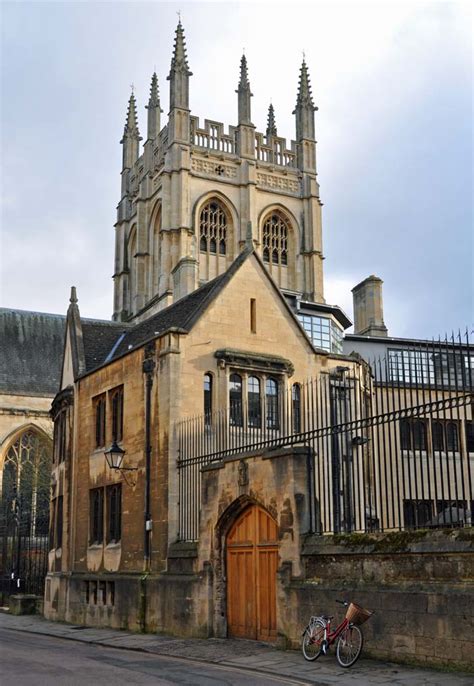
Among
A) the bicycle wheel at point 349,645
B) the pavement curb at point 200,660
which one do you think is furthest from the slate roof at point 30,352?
the bicycle wheel at point 349,645

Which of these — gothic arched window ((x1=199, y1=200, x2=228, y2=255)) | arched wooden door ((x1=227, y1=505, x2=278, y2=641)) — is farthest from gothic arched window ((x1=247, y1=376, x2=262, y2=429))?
gothic arched window ((x1=199, y1=200, x2=228, y2=255))

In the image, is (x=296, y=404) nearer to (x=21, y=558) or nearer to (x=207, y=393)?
(x=207, y=393)

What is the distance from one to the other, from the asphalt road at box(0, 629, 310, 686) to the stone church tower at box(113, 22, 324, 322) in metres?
57.4

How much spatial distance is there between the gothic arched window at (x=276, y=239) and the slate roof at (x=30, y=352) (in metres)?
24.5

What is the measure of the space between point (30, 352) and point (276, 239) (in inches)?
1170

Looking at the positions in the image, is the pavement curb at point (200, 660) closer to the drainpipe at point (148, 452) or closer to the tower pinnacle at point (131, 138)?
the drainpipe at point (148, 452)

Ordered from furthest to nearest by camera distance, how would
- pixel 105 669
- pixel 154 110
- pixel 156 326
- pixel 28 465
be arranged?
pixel 154 110 < pixel 28 465 < pixel 156 326 < pixel 105 669

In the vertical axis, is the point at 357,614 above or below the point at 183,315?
below

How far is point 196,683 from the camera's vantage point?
12.4 m

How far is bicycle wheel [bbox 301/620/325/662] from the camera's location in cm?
1448

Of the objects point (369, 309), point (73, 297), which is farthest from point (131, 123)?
point (73, 297)

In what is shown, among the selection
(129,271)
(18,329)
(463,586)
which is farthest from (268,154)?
(463,586)

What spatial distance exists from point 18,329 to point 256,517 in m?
47.8

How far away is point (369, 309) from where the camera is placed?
151 ft
